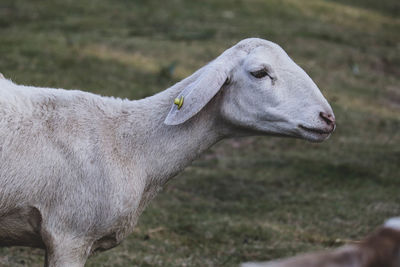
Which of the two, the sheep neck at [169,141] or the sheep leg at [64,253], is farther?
the sheep neck at [169,141]

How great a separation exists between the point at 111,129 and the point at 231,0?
41.9 ft

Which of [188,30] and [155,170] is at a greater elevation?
[188,30]

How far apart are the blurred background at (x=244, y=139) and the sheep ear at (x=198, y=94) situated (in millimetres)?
2137

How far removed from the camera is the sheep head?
3.81 metres

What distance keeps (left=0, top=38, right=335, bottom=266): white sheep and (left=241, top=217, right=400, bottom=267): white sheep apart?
177 cm

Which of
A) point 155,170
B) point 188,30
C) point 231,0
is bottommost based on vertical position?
point 155,170

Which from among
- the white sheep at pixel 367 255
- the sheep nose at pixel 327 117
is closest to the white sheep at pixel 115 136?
the sheep nose at pixel 327 117

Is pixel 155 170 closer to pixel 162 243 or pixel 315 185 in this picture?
pixel 162 243

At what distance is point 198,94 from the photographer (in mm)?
3779

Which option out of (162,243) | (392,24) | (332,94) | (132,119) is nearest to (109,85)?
(332,94)

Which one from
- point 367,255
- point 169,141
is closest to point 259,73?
point 169,141

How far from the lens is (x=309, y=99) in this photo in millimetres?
3832

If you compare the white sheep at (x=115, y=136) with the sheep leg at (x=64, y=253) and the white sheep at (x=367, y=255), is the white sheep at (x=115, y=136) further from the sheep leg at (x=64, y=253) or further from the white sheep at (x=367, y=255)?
the white sheep at (x=367, y=255)

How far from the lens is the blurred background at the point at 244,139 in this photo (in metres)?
6.53
